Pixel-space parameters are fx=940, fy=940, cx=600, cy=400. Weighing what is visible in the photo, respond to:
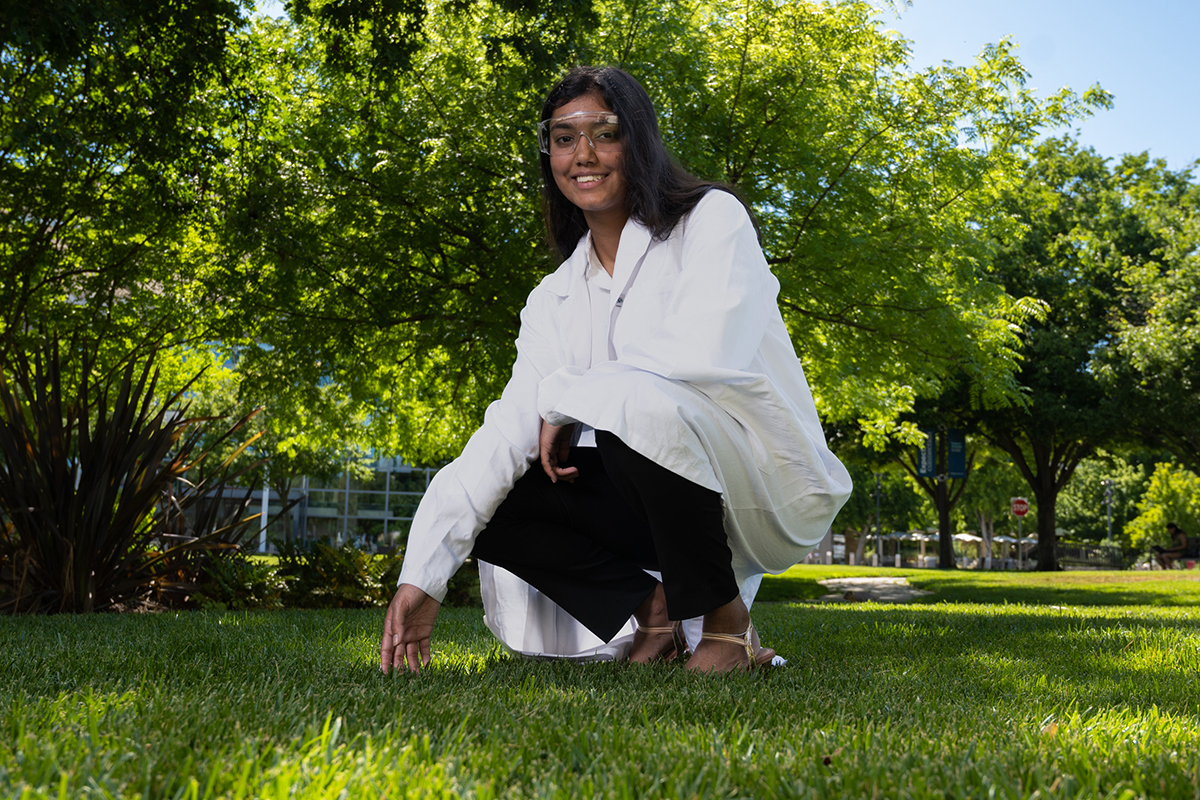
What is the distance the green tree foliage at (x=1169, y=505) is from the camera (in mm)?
44406

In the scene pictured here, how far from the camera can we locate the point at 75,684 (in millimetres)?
2223

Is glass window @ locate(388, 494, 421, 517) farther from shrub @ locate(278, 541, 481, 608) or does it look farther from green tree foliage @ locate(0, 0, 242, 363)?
shrub @ locate(278, 541, 481, 608)

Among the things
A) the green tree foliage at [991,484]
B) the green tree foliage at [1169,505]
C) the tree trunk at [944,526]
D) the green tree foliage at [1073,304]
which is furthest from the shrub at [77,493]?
the green tree foliage at [1169,505]

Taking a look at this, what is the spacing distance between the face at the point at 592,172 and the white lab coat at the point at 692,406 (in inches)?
6.5

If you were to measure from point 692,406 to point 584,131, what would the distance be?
43.5 inches

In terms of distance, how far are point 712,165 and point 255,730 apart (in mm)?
8173

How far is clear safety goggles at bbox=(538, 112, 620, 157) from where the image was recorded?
9.99 ft

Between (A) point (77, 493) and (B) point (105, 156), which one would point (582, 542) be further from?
(B) point (105, 156)

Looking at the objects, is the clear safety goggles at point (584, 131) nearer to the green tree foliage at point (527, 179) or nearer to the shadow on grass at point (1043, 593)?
the green tree foliage at point (527, 179)

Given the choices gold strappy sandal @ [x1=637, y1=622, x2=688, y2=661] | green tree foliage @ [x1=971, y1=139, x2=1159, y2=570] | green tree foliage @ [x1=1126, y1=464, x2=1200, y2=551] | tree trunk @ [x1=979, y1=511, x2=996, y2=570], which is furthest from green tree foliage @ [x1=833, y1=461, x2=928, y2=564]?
gold strappy sandal @ [x1=637, y1=622, x2=688, y2=661]

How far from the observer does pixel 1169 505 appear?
45.3 m

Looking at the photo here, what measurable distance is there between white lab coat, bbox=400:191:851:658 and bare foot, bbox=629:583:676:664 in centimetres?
28

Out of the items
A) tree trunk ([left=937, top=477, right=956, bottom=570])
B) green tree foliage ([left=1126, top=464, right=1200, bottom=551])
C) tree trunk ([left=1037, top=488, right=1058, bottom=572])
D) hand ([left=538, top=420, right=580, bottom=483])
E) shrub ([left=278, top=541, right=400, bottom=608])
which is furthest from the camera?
green tree foliage ([left=1126, top=464, right=1200, bottom=551])

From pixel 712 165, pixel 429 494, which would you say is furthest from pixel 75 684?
pixel 712 165
